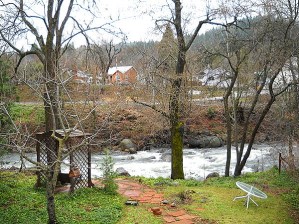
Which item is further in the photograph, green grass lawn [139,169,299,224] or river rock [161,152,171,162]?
river rock [161,152,171,162]

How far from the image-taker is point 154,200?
26.9ft

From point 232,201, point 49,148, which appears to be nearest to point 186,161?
point 232,201

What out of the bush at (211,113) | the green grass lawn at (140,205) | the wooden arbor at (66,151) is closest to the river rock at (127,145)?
the bush at (211,113)

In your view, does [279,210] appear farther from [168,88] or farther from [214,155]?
[214,155]

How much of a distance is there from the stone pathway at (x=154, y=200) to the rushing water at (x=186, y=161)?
5.08 metres

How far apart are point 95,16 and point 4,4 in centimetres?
247

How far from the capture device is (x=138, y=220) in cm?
672

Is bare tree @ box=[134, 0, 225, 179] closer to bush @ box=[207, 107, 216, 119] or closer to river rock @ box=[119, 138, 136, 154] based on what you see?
river rock @ box=[119, 138, 136, 154]

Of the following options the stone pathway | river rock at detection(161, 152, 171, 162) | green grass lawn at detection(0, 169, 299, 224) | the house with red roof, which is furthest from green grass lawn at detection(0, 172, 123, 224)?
the house with red roof

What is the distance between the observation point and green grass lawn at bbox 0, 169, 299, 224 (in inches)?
265

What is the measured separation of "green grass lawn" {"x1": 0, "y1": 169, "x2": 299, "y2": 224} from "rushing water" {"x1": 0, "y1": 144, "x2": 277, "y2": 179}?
5.40 m

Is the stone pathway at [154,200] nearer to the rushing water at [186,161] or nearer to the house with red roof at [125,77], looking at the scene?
the rushing water at [186,161]

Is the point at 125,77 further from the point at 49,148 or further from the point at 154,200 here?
the point at 154,200

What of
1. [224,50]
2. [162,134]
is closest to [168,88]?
[224,50]
